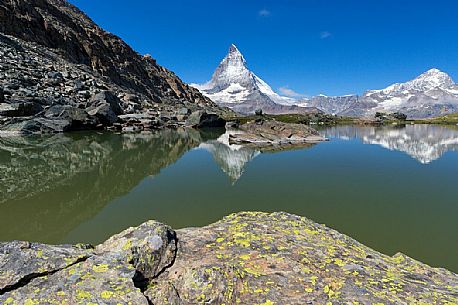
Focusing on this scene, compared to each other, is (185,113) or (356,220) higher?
(185,113)

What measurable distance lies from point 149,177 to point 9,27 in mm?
116456

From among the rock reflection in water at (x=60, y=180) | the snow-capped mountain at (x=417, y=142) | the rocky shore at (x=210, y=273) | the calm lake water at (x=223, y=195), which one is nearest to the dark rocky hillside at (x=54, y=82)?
the rock reflection in water at (x=60, y=180)

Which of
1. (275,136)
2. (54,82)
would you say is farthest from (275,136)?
(54,82)

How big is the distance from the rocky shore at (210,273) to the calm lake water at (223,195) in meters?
5.94

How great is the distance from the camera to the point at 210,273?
6.87 m

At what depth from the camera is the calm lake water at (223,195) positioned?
1439cm

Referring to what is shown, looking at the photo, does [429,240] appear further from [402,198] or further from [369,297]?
[369,297]

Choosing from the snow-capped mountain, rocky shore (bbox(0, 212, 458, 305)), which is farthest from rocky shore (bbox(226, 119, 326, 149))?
rocky shore (bbox(0, 212, 458, 305))

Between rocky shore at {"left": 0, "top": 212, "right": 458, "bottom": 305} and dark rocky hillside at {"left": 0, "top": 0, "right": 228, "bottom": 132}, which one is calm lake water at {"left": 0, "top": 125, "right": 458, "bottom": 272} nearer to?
rocky shore at {"left": 0, "top": 212, "right": 458, "bottom": 305}

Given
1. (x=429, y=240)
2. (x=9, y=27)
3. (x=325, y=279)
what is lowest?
(x=429, y=240)

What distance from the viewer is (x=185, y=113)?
371ft

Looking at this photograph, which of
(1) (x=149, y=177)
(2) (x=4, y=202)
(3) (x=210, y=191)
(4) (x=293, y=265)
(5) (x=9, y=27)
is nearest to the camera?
(4) (x=293, y=265)

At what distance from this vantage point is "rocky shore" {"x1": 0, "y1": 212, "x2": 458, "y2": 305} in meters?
6.05

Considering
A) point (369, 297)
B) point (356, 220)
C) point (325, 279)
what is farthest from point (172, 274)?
point (356, 220)
